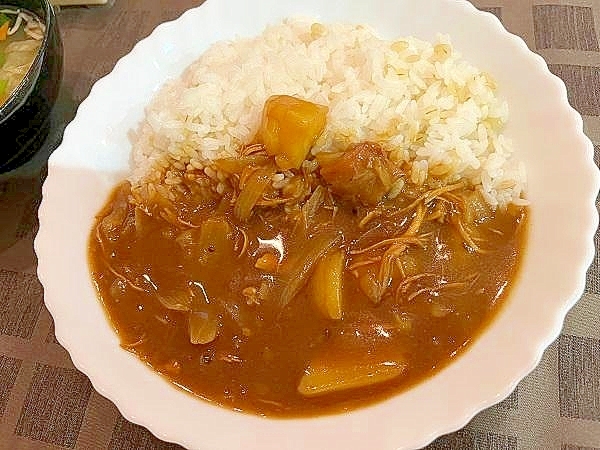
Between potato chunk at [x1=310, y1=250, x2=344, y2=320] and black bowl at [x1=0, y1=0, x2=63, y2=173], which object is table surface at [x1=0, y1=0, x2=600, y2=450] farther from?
potato chunk at [x1=310, y1=250, x2=344, y2=320]

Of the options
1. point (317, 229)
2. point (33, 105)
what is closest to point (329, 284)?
point (317, 229)

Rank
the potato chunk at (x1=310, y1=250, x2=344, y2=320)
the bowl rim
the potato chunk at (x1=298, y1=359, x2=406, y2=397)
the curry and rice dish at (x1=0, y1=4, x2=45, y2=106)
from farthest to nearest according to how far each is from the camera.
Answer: the curry and rice dish at (x1=0, y1=4, x2=45, y2=106)
the bowl rim
the potato chunk at (x1=310, y1=250, x2=344, y2=320)
the potato chunk at (x1=298, y1=359, x2=406, y2=397)

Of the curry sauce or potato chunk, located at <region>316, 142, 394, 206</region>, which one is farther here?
potato chunk, located at <region>316, 142, 394, 206</region>

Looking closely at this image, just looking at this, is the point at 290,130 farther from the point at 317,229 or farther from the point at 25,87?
the point at 25,87

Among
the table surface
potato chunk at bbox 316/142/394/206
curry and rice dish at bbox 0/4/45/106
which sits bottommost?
the table surface

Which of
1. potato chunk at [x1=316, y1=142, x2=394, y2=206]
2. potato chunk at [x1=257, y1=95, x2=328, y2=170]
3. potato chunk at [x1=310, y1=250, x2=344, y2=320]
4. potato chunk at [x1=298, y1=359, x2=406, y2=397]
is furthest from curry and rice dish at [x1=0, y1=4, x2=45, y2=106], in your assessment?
potato chunk at [x1=298, y1=359, x2=406, y2=397]

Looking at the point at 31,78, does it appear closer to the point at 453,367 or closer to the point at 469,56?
the point at 469,56

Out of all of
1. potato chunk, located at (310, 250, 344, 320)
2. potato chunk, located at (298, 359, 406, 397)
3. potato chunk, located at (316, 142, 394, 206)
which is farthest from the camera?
potato chunk, located at (316, 142, 394, 206)
